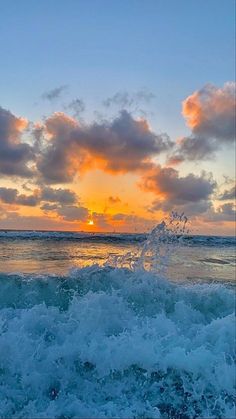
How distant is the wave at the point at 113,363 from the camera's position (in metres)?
5.76

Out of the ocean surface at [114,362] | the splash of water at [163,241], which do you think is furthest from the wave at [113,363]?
the splash of water at [163,241]

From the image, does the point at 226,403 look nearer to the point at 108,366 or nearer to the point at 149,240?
the point at 108,366

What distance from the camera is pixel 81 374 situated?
6.55 m

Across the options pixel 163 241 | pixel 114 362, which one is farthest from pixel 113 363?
pixel 163 241

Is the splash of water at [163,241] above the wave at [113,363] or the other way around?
above

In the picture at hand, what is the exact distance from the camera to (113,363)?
263 inches

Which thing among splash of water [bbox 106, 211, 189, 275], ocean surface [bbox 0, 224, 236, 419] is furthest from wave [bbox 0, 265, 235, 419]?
splash of water [bbox 106, 211, 189, 275]

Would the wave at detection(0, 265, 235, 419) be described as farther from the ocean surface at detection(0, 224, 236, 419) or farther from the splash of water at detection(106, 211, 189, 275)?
the splash of water at detection(106, 211, 189, 275)

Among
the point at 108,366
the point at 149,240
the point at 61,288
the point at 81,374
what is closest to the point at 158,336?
the point at 108,366

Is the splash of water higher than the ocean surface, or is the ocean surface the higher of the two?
the splash of water

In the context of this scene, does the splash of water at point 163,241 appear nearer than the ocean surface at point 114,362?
No

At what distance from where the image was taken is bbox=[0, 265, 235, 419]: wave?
576 centimetres

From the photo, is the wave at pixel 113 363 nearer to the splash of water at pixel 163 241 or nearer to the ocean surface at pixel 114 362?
the ocean surface at pixel 114 362

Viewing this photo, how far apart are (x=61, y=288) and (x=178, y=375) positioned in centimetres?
502
